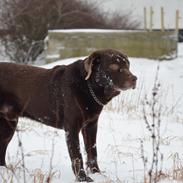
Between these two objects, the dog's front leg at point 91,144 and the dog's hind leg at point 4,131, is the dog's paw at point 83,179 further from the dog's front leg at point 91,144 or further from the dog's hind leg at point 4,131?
the dog's hind leg at point 4,131

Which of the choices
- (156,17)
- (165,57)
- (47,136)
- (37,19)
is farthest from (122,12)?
(47,136)

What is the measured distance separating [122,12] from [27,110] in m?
22.6

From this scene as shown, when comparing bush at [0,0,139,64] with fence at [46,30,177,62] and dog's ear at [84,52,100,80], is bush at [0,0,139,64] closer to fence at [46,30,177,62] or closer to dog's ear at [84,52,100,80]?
fence at [46,30,177,62]

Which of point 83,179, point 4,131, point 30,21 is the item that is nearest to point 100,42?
point 30,21

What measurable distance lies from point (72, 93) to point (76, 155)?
58cm

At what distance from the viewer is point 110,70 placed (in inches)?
217

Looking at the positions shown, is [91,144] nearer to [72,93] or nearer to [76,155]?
[76,155]

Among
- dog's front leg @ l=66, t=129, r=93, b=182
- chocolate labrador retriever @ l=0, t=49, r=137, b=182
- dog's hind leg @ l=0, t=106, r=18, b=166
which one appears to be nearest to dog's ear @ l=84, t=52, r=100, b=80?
chocolate labrador retriever @ l=0, t=49, r=137, b=182

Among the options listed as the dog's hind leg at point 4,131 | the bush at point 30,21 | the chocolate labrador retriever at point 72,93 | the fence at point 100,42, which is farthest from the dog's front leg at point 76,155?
the bush at point 30,21

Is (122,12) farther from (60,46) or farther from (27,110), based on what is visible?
(27,110)

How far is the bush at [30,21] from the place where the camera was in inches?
928

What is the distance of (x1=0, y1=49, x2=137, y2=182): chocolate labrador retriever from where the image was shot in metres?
5.50

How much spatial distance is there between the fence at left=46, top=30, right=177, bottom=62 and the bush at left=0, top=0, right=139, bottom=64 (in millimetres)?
4046

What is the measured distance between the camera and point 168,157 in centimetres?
678
